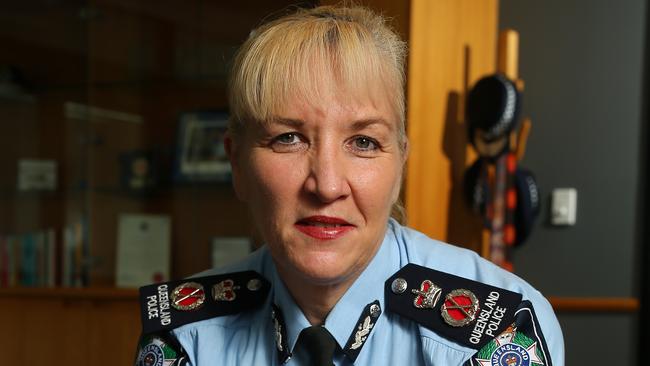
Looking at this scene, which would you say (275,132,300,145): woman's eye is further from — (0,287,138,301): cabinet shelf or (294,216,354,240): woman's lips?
(0,287,138,301): cabinet shelf

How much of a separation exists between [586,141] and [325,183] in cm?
179

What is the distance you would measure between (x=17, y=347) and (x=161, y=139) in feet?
3.25

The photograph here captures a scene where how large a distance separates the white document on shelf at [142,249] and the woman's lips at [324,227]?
1.96m

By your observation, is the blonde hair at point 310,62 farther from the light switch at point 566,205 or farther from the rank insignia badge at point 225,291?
the light switch at point 566,205

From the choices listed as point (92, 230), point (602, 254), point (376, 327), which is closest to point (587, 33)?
point (602, 254)

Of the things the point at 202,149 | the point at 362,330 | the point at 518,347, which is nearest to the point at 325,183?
the point at 362,330

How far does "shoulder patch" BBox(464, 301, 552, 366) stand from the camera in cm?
93

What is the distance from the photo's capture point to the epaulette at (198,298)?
43.8 inches

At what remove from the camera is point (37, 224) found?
3111 millimetres

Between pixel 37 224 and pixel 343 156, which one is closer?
pixel 343 156

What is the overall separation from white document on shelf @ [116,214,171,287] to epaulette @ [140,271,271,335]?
5.65 ft

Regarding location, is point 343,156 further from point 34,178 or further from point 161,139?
point 34,178

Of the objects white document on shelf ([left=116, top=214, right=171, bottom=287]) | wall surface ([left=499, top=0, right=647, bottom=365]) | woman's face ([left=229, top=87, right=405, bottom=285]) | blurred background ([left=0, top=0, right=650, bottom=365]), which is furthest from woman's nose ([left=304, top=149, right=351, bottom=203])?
white document on shelf ([left=116, top=214, right=171, bottom=287])

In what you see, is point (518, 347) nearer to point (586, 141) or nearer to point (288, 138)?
point (288, 138)
